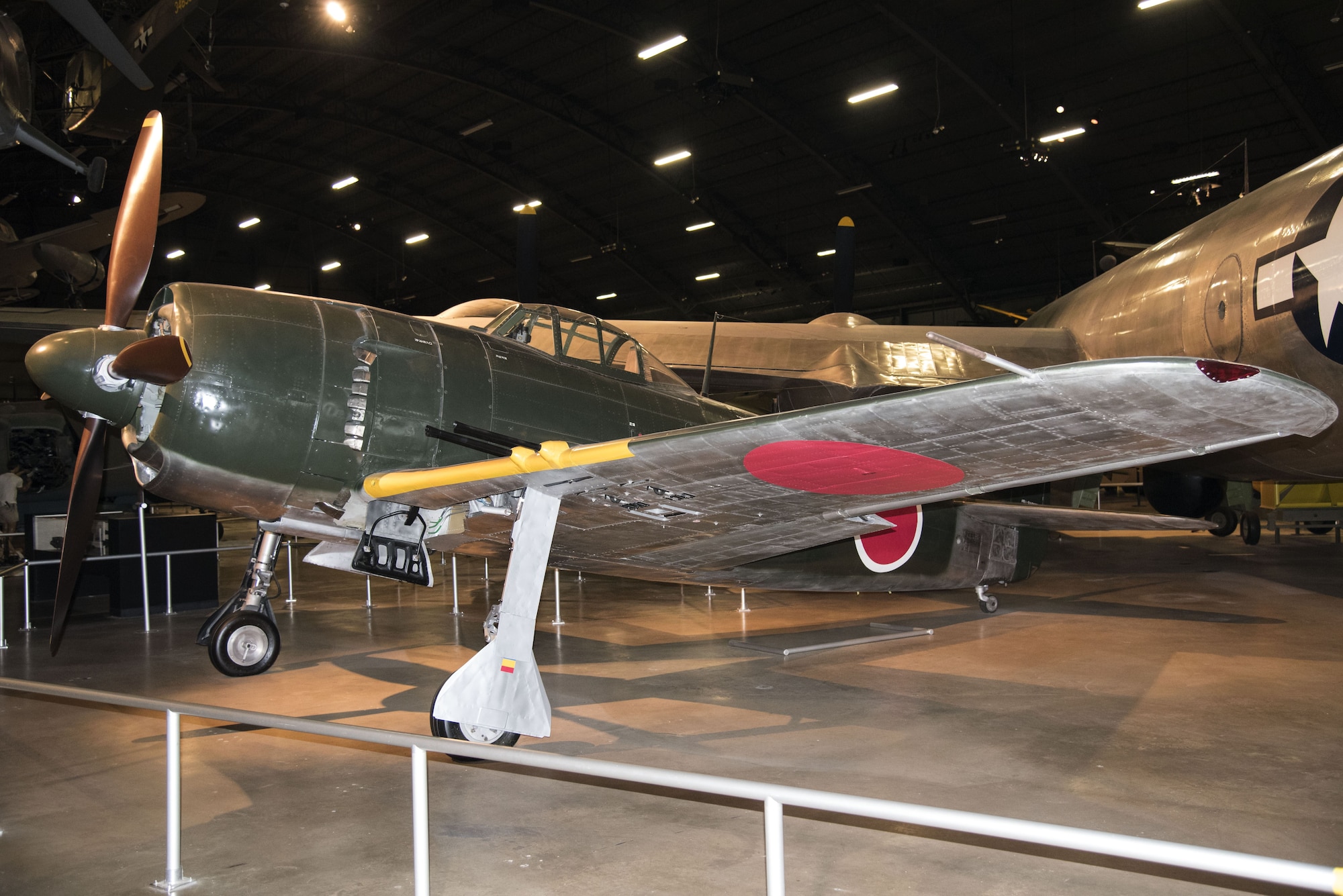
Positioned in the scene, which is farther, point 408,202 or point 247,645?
point 408,202

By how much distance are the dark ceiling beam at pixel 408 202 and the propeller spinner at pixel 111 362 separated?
3048 cm

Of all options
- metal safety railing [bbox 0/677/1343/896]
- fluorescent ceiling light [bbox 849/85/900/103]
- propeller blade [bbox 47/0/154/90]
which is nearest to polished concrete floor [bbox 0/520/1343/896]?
metal safety railing [bbox 0/677/1343/896]

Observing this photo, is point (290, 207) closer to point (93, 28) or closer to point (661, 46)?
point (661, 46)

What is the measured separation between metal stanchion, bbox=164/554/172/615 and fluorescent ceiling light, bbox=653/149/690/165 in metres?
21.2

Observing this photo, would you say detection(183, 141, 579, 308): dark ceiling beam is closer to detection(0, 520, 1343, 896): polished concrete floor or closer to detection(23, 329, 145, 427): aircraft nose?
detection(0, 520, 1343, 896): polished concrete floor

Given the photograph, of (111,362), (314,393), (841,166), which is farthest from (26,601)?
(841,166)

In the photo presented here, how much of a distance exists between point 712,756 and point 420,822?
7.47 ft

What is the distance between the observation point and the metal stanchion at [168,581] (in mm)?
9953

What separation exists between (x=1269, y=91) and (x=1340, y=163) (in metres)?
17.6

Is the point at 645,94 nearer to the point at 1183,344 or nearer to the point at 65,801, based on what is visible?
the point at 1183,344

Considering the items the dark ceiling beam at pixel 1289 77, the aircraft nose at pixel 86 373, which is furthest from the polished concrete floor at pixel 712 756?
the dark ceiling beam at pixel 1289 77

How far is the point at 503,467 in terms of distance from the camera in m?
4.39

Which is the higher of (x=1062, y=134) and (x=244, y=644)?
(x=1062, y=134)

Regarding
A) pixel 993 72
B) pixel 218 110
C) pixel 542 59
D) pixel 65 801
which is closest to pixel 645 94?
pixel 542 59
